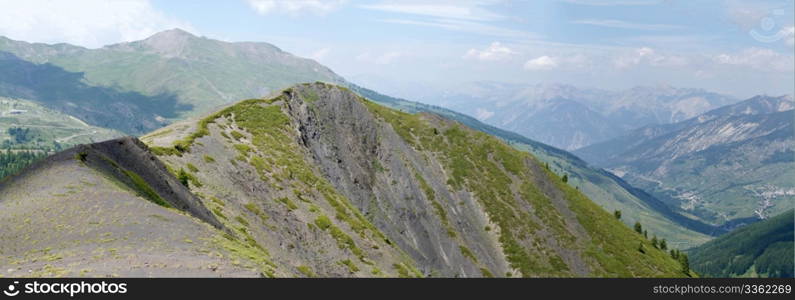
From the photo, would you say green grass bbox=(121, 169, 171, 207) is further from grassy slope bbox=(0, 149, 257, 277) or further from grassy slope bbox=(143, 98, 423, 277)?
grassy slope bbox=(143, 98, 423, 277)

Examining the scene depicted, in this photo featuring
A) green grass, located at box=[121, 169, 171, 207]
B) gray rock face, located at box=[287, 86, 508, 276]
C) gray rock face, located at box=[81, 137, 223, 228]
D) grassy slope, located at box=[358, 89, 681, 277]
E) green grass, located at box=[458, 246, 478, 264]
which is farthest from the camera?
grassy slope, located at box=[358, 89, 681, 277]

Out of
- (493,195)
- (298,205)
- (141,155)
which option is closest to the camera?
(141,155)

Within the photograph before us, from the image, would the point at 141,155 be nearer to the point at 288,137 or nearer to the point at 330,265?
the point at 330,265

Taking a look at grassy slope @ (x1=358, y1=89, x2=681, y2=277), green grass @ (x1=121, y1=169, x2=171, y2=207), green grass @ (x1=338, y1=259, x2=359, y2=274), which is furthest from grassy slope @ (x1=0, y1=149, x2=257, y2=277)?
grassy slope @ (x1=358, y1=89, x2=681, y2=277)

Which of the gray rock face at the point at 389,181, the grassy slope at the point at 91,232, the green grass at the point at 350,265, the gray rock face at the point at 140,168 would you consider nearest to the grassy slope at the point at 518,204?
the gray rock face at the point at 389,181

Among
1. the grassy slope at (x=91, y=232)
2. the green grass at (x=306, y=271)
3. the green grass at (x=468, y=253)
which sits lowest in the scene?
the green grass at (x=468, y=253)

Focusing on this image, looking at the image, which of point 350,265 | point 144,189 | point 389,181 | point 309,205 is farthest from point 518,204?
point 144,189

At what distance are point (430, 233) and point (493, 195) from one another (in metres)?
29.8

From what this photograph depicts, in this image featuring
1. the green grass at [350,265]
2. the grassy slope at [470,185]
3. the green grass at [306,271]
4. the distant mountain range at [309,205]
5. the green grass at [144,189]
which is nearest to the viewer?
the distant mountain range at [309,205]

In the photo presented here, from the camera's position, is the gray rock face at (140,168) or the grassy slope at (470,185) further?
the grassy slope at (470,185)

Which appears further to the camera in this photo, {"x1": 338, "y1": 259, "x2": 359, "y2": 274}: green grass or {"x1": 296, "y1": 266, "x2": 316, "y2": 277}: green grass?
{"x1": 338, "y1": 259, "x2": 359, "y2": 274}: green grass

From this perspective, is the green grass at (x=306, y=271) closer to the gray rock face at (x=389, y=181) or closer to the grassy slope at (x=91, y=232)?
the grassy slope at (x=91, y=232)
